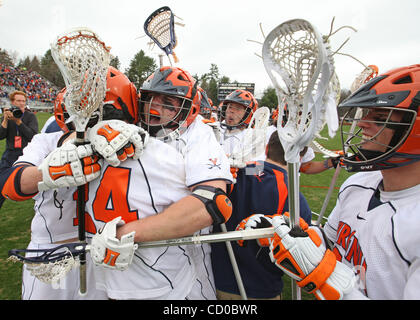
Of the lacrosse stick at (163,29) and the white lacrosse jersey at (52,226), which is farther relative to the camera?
the lacrosse stick at (163,29)

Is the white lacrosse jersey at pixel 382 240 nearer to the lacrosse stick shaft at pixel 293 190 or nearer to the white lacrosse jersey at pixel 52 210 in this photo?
the lacrosse stick shaft at pixel 293 190

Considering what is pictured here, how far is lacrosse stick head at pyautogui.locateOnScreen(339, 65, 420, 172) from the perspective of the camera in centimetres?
133

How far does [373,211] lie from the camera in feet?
4.86

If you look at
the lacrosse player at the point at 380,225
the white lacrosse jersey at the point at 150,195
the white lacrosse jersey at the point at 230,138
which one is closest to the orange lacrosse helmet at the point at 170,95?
the white lacrosse jersey at the point at 150,195

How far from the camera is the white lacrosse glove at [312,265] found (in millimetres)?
1189

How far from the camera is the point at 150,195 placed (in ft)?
5.32

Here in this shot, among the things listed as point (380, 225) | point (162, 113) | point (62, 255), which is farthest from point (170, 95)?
point (380, 225)

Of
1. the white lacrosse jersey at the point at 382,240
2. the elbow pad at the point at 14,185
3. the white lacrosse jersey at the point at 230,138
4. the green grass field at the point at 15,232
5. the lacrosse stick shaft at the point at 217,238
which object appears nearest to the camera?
the white lacrosse jersey at the point at 382,240

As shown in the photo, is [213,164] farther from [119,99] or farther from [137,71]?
[137,71]

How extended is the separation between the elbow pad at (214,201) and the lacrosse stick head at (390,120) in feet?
2.61

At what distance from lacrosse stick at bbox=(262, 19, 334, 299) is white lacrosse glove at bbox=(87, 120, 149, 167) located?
2.82ft

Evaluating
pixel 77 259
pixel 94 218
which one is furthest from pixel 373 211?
pixel 77 259

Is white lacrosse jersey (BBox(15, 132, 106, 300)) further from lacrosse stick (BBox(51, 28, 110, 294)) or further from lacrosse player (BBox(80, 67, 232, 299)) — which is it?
lacrosse stick (BBox(51, 28, 110, 294))

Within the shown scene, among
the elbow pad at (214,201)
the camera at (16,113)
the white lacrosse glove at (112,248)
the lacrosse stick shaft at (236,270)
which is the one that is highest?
the camera at (16,113)
